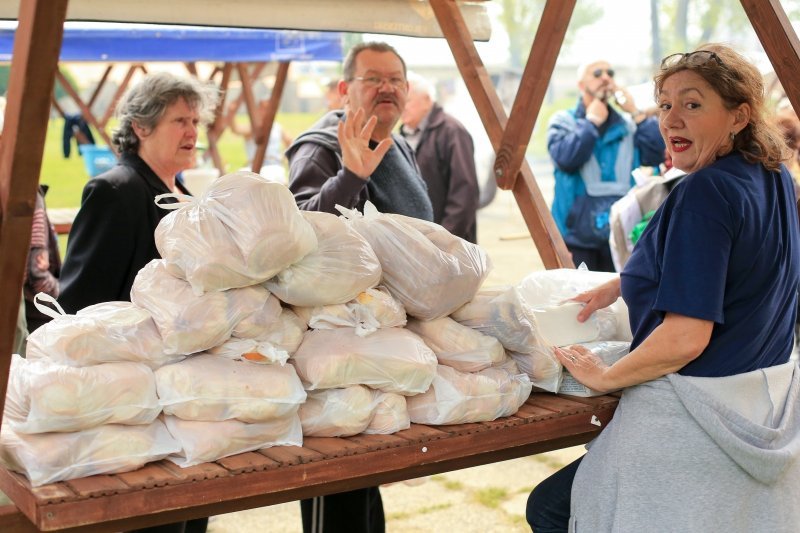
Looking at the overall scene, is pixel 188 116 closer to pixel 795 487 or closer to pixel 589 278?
pixel 589 278

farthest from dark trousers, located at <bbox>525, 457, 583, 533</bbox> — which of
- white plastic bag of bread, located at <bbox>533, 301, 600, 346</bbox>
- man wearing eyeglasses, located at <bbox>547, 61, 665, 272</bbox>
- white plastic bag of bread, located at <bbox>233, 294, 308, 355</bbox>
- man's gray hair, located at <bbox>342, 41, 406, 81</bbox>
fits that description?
man wearing eyeglasses, located at <bbox>547, 61, 665, 272</bbox>

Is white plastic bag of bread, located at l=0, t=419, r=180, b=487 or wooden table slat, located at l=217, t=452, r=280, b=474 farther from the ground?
white plastic bag of bread, located at l=0, t=419, r=180, b=487

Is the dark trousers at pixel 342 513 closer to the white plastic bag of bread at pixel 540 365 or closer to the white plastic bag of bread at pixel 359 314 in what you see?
the white plastic bag of bread at pixel 540 365

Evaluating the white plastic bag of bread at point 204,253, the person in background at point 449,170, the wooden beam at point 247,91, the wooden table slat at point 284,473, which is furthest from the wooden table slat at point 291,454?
the wooden beam at point 247,91

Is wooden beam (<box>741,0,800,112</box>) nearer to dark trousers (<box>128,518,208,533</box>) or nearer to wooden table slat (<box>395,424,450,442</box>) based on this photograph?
wooden table slat (<box>395,424,450,442</box>)

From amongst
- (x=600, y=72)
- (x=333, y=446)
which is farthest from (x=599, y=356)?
(x=600, y=72)

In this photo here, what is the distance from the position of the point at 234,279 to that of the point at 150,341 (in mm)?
214

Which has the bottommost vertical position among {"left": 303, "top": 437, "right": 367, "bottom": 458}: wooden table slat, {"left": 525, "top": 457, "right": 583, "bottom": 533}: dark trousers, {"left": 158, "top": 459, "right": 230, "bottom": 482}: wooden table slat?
{"left": 525, "top": 457, "right": 583, "bottom": 533}: dark trousers

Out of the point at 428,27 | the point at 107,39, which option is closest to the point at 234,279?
the point at 428,27

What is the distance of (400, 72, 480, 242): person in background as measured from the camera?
5.68 metres

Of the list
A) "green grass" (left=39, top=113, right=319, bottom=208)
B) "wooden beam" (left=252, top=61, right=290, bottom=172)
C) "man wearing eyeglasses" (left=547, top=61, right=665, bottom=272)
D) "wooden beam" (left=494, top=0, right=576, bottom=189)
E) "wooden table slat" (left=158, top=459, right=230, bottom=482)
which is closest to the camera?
"wooden table slat" (left=158, top=459, right=230, bottom=482)

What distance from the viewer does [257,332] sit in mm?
2045

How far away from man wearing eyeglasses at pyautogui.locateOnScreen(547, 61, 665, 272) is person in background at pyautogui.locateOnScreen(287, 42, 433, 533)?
1.90 m

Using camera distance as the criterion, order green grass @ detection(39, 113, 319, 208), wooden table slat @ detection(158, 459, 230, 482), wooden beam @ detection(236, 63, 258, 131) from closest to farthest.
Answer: wooden table slat @ detection(158, 459, 230, 482), wooden beam @ detection(236, 63, 258, 131), green grass @ detection(39, 113, 319, 208)
